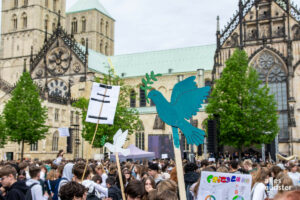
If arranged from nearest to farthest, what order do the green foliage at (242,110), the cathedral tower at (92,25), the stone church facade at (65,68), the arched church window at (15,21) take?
the green foliage at (242,110) → the stone church facade at (65,68) → the arched church window at (15,21) → the cathedral tower at (92,25)

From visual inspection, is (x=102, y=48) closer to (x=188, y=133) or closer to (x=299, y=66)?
(x=299, y=66)

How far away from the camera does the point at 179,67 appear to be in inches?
2036

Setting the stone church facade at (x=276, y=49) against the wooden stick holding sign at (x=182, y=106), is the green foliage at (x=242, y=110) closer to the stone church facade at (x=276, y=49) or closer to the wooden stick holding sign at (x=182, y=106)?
the stone church facade at (x=276, y=49)

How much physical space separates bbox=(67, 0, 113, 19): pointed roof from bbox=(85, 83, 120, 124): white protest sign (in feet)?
217

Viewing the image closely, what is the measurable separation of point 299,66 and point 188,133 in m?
35.1

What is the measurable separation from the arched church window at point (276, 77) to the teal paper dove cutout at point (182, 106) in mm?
33859

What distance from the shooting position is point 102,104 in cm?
1016

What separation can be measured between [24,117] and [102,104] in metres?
27.4

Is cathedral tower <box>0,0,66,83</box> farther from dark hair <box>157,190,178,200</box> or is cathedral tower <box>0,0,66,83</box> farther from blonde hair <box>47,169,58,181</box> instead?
dark hair <box>157,190,178,200</box>

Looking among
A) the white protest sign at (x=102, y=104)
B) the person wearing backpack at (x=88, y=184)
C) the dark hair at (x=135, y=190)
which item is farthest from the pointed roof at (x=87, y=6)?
the dark hair at (x=135, y=190)

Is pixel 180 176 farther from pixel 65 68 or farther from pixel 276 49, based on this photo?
pixel 65 68

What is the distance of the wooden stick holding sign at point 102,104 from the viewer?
32.4 ft

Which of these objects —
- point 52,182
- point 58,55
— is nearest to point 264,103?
point 52,182

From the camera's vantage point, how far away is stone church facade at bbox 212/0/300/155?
119 ft
